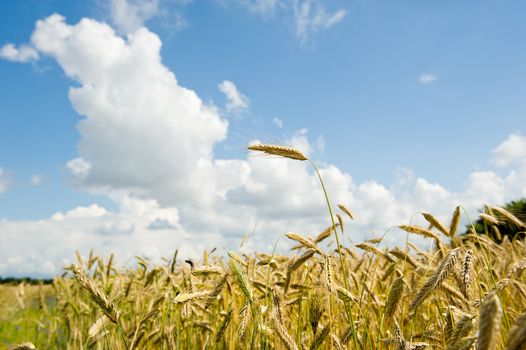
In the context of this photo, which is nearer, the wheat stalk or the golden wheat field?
the wheat stalk

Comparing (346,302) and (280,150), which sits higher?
(280,150)

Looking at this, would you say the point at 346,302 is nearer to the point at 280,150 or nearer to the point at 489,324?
the point at 280,150

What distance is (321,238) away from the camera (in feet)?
8.61

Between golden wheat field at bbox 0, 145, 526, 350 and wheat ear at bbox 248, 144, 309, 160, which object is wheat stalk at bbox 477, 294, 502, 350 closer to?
golden wheat field at bbox 0, 145, 526, 350

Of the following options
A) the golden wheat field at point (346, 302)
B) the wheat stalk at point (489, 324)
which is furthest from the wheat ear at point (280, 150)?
the wheat stalk at point (489, 324)

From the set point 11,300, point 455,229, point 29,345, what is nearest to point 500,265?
point 455,229

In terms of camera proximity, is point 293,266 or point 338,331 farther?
point 338,331

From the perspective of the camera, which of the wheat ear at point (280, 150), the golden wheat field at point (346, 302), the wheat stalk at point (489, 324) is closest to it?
the wheat stalk at point (489, 324)

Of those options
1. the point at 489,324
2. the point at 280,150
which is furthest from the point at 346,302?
the point at 489,324

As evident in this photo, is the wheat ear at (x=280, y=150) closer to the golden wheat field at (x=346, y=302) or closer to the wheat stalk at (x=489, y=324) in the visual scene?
the golden wheat field at (x=346, y=302)

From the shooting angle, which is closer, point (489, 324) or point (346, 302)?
point (489, 324)

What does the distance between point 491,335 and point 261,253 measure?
10.1 feet

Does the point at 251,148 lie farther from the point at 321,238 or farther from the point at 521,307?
the point at 521,307

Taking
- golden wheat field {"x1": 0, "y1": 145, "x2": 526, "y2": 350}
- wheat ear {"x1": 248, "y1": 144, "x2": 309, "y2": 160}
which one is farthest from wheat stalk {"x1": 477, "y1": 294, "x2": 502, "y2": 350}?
wheat ear {"x1": 248, "y1": 144, "x2": 309, "y2": 160}
